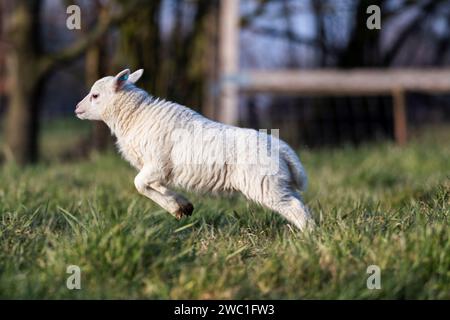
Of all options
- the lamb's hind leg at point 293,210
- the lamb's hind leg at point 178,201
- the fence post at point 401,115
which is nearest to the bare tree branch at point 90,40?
the fence post at point 401,115

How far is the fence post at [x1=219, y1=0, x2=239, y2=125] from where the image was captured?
998 centimetres

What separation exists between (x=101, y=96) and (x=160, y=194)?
685 millimetres

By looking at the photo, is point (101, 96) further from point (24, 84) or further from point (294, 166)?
point (24, 84)

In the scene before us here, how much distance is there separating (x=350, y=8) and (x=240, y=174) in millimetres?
8099

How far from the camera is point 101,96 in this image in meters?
4.45

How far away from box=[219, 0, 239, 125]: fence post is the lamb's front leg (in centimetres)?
558

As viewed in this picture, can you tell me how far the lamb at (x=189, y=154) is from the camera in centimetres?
417

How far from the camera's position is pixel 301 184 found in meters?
4.34

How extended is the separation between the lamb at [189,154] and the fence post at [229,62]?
17.9ft

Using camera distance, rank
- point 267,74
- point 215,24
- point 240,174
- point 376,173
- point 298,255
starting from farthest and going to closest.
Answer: point 215,24
point 267,74
point 376,173
point 240,174
point 298,255

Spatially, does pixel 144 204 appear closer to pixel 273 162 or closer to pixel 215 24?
pixel 273 162

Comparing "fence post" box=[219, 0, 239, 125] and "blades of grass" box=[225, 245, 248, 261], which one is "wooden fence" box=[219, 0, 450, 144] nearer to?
"fence post" box=[219, 0, 239, 125]

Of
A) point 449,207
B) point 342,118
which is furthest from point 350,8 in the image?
point 449,207

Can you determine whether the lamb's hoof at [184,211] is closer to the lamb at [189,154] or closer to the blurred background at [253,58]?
the lamb at [189,154]
